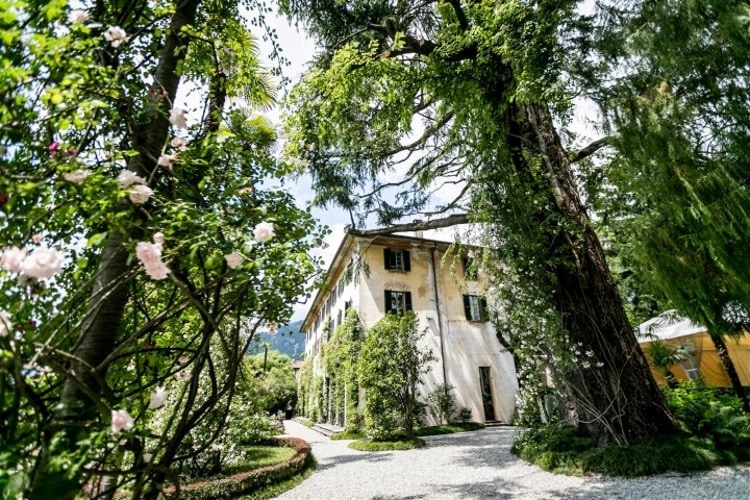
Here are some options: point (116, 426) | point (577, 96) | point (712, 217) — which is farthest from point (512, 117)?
point (116, 426)

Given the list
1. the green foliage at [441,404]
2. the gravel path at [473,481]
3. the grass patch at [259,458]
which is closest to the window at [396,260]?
the green foliage at [441,404]

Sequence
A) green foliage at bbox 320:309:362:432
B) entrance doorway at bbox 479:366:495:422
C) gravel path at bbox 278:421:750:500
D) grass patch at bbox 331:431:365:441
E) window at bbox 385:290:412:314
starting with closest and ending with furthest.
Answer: gravel path at bbox 278:421:750:500 < grass patch at bbox 331:431:365:441 < green foliage at bbox 320:309:362:432 < entrance doorway at bbox 479:366:495:422 < window at bbox 385:290:412:314

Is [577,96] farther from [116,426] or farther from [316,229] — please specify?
[116,426]

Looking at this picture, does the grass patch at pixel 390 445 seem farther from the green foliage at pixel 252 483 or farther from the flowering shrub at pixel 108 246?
the flowering shrub at pixel 108 246

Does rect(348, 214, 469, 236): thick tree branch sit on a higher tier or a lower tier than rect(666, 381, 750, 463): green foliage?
higher

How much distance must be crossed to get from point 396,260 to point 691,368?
1241 cm

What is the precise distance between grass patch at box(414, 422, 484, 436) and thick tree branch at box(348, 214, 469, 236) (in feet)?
26.7

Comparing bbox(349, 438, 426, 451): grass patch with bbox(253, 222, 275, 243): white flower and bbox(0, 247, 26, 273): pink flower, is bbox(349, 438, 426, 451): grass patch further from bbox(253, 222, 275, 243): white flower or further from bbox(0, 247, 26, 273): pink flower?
bbox(0, 247, 26, 273): pink flower

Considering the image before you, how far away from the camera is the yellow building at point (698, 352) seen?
41.4 ft

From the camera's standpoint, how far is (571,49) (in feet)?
18.3

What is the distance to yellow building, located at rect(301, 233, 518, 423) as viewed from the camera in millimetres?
15812

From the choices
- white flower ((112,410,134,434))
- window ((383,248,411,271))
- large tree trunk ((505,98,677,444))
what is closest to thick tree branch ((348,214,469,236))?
large tree trunk ((505,98,677,444))

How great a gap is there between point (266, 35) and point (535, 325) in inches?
254

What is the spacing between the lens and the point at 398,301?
54.0 feet
